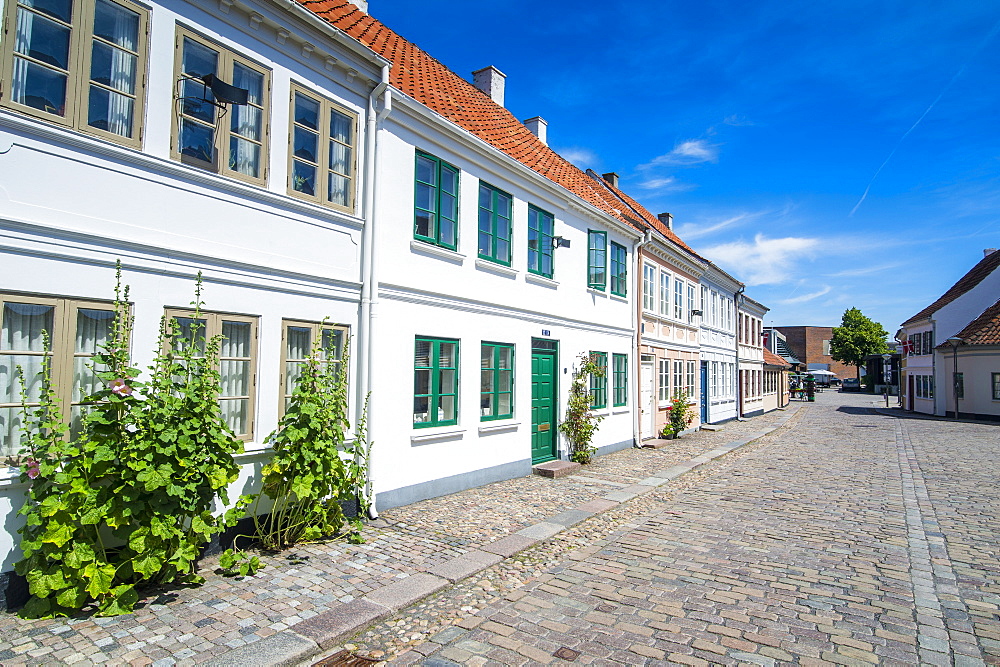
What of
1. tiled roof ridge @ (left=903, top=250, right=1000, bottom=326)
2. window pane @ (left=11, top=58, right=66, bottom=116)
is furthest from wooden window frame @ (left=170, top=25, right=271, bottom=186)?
tiled roof ridge @ (left=903, top=250, right=1000, bottom=326)

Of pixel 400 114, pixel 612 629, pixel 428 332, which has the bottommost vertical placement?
pixel 612 629

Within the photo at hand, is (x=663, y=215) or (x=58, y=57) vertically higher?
(x=663, y=215)

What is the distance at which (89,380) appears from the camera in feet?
17.4

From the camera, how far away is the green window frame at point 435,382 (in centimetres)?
887

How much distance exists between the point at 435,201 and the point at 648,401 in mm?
10918

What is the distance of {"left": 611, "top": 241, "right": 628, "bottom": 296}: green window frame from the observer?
15.1 metres

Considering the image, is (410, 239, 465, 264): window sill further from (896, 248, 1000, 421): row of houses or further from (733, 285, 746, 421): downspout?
(896, 248, 1000, 421): row of houses

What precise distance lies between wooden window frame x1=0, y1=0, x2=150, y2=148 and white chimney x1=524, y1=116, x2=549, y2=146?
12259 mm

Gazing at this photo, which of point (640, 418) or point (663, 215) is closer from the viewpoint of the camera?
point (640, 418)

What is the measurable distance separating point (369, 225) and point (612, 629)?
5.56 m

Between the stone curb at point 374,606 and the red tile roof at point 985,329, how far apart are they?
30.1m

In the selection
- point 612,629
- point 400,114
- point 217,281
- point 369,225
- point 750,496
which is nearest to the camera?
point 612,629

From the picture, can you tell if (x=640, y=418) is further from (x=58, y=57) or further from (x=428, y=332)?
(x=58, y=57)

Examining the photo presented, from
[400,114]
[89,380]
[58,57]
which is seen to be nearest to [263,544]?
[89,380]
